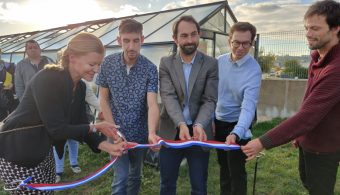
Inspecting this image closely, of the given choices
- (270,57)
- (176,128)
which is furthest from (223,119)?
(270,57)

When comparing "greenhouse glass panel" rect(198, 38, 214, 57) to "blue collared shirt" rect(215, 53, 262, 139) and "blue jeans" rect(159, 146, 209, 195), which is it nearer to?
"blue collared shirt" rect(215, 53, 262, 139)

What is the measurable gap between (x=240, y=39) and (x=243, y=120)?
0.81 meters

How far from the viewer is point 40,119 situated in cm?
217

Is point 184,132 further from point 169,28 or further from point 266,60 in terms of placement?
point 266,60

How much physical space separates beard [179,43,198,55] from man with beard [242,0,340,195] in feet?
3.12

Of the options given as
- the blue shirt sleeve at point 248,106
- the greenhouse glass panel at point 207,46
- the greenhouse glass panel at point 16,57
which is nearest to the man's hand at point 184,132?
the blue shirt sleeve at point 248,106

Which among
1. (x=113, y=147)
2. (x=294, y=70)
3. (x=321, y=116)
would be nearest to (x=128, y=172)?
(x=113, y=147)

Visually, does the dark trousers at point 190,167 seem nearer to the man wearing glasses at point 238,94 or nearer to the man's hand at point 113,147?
the man wearing glasses at point 238,94

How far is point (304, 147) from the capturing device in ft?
8.38

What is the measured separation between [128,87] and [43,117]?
103cm

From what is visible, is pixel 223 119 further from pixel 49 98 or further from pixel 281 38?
pixel 281 38

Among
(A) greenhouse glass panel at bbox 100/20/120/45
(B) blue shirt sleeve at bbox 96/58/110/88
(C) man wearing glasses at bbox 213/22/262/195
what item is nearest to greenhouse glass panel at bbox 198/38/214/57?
(A) greenhouse glass panel at bbox 100/20/120/45

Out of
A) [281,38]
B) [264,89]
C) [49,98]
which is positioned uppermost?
[281,38]

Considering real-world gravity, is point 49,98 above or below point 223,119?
above
